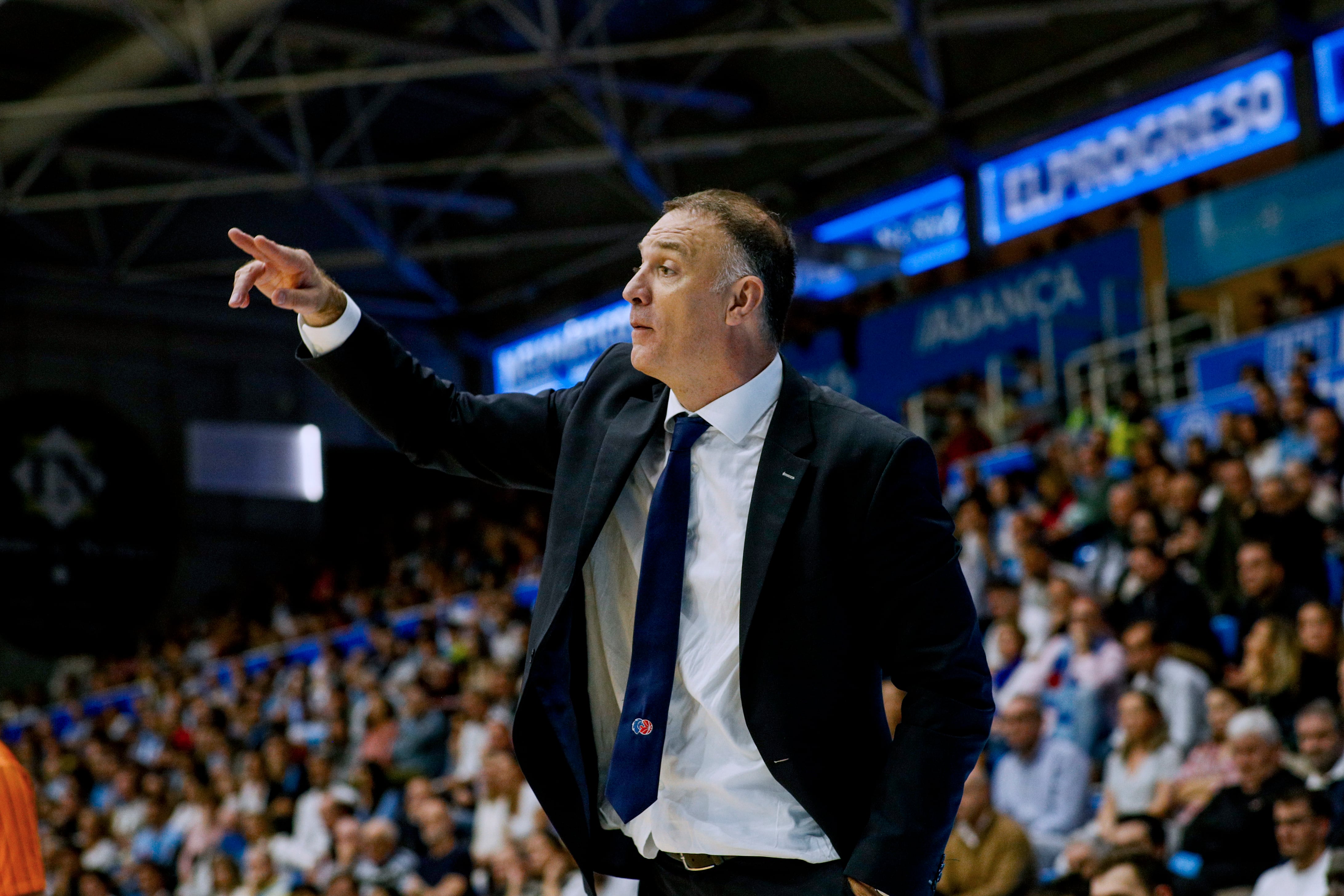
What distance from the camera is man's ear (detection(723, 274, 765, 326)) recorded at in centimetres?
225

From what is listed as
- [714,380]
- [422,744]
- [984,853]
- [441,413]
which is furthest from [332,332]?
[422,744]

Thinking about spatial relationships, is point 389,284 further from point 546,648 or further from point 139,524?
point 546,648

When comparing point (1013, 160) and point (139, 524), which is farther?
point (139, 524)

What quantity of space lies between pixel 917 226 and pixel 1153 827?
11.5 meters

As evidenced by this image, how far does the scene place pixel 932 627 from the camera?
6.84 feet

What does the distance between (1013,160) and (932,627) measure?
14.4 metres

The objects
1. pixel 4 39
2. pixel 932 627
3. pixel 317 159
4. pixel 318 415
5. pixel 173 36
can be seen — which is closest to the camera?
pixel 932 627

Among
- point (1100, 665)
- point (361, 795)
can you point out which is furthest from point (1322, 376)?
point (361, 795)

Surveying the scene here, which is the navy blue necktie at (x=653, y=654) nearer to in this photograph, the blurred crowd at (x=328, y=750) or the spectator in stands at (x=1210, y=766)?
the blurred crowd at (x=328, y=750)

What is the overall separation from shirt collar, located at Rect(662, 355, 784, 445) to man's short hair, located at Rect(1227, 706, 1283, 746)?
4.03 metres

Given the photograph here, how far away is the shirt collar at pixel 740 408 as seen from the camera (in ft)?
7.34

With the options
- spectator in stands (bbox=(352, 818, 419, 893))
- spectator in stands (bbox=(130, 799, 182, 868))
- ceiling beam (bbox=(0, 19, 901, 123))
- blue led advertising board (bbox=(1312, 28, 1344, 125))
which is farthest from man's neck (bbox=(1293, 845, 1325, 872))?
ceiling beam (bbox=(0, 19, 901, 123))

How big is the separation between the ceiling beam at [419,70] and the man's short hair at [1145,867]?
1012 cm

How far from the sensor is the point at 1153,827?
5.92 meters
